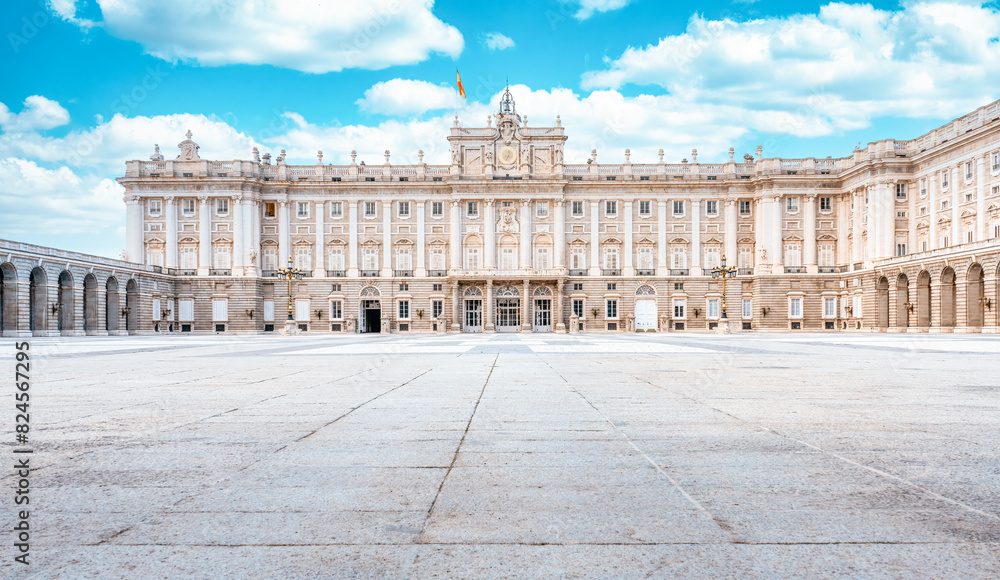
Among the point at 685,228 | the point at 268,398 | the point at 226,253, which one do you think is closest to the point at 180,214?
the point at 226,253

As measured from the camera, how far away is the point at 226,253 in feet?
200

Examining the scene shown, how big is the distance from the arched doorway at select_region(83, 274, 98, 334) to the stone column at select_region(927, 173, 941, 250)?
61.9 meters

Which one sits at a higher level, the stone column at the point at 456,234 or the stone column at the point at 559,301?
the stone column at the point at 456,234

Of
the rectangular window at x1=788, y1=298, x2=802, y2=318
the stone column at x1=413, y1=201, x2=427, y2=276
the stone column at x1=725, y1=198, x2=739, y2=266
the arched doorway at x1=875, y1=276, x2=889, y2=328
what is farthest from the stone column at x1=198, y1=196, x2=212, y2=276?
the arched doorway at x1=875, y1=276, x2=889, y2=328

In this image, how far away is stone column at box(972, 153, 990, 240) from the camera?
151 ft

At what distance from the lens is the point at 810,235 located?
6019cm

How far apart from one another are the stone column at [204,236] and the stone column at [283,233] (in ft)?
19.3

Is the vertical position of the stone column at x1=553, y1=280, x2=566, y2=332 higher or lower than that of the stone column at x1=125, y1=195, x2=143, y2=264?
Result: lower

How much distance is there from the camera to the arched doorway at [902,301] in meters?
51.5

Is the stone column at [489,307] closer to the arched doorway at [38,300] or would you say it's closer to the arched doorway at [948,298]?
the arched doorway at [38,300]

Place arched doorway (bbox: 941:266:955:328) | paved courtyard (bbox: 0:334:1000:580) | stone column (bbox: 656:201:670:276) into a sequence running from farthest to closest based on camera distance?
stone column (bbox: 656:201:670:276) → arched doorway (bbox: 941:266:955:328) → paved courtyard (bbox: 0:334:1000:580)

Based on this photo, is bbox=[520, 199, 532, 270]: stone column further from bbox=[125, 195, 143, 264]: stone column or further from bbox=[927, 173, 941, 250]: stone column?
bbox=[125, 195, 143, 264]: stone column

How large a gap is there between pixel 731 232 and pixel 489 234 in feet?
70.4

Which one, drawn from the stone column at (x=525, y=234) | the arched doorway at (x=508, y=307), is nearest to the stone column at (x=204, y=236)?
the arched doorway at (x=508, y=307)
